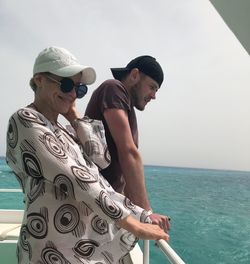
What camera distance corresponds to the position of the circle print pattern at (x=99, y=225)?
3.59 ft

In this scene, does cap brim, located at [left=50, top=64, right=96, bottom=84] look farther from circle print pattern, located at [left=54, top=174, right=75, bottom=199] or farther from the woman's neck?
circle print pattern, located at [left=54, top=174, right=75, bottom=199]

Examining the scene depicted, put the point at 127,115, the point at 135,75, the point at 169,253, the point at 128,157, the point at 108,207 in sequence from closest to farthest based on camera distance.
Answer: the point at 108,207 → the point at 169,253 → the point at 128,157 → the point at 127,115 → the point at 135,75

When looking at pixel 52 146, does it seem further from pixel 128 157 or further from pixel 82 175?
pixel 128 157

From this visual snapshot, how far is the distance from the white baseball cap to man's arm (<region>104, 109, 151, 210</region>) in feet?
0.97

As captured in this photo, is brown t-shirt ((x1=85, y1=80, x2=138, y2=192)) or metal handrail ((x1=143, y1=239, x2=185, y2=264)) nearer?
metal handrail ((x1=143, y1=239, x2=185, y2=264))

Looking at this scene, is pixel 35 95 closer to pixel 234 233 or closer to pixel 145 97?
pixel 145 97

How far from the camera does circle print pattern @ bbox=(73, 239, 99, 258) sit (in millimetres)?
1059

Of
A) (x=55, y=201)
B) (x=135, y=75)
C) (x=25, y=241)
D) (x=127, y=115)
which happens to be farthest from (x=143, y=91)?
(x=25, y=241)

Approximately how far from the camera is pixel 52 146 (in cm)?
102

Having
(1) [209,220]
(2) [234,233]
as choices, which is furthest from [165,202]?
(2) [234,233]

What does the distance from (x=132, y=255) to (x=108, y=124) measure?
0.98 metres

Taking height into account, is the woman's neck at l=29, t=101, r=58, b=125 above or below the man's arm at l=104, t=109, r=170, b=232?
above

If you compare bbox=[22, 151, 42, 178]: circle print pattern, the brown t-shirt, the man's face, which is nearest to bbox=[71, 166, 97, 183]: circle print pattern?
bbox=[22, 151, 42, 178]: circle print pattern

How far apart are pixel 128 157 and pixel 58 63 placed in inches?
19.0
